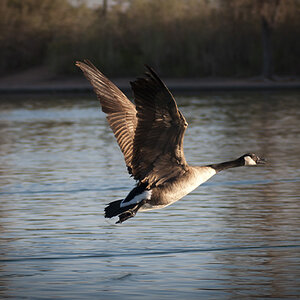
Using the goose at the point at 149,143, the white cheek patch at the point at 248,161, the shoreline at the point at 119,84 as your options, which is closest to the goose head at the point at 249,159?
the white cheek patch at the point at 248,161

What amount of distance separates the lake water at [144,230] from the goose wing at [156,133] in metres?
0.76

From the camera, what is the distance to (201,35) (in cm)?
4750

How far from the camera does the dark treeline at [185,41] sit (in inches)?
1815

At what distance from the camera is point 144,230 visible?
9.14 metres

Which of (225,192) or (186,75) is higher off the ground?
(225,192)

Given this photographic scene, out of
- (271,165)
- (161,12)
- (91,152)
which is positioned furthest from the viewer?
(161,12)

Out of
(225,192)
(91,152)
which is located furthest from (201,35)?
(225,192)

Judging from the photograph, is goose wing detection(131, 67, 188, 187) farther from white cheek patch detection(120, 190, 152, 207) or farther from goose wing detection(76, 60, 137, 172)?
goose wing detection(76, 60, 137, 172)

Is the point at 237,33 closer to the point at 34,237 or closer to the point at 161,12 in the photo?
the point at 161,12

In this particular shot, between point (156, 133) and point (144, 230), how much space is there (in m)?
2.04

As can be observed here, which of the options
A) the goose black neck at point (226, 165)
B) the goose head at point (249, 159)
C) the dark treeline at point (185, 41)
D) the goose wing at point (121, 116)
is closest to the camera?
the goose wing at point (121, 116)

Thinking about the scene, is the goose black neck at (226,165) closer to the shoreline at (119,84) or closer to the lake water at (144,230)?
Result: the lake water at (144,230)

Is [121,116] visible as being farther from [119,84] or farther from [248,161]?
[119,84]

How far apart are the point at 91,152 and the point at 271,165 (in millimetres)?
3839
